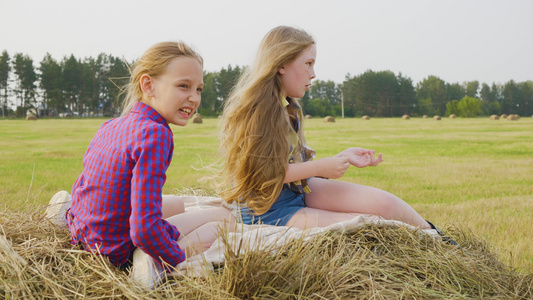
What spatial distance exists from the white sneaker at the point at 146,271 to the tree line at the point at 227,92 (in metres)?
46.3

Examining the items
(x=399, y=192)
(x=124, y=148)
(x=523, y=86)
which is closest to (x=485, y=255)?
(x=124, y=148)

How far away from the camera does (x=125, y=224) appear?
7.84 feet

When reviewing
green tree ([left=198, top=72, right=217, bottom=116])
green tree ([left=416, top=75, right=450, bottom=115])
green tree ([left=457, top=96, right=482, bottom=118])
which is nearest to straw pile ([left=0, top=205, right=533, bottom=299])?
green tree ([left=198, top=72, right=217, bottom=116])

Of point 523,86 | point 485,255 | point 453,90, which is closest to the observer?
point 485,255

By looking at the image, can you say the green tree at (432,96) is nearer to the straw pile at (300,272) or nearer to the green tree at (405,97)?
the green tree at (405,97)

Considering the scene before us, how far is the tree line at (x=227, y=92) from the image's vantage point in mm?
64875

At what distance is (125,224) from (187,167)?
758 centimetres

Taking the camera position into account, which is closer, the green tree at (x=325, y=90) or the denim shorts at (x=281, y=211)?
the denim shorts at (x=281, y=211)

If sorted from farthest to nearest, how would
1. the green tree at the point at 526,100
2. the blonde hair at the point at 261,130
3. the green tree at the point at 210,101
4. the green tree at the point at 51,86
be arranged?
the green tree at the point at 526,100
the green tree at the point at 210,101
the green tree at the point at 51,86
the blonde hair at the point at 261,130

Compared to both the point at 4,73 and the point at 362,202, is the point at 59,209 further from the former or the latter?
the point at 4,73

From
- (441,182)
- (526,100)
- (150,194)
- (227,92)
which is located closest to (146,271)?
(150,194)

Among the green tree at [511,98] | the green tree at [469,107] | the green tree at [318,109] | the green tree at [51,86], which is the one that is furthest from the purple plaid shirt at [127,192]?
the green tree at [511,98]

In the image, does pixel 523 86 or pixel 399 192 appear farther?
pixel 523 86

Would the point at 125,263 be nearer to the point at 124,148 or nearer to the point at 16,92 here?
the point at 124,148
